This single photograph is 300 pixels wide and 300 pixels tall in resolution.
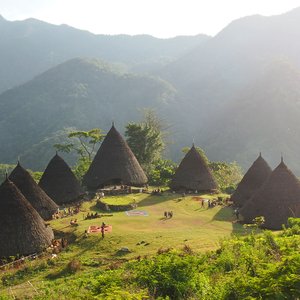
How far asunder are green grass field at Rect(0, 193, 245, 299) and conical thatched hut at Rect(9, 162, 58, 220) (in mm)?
1462

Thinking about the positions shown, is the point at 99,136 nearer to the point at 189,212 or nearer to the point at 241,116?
the point at 189,212

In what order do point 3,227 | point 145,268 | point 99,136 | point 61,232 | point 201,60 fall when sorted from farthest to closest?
point 201,60
point 99,136
point 61,232
point 3,227
point 145,268

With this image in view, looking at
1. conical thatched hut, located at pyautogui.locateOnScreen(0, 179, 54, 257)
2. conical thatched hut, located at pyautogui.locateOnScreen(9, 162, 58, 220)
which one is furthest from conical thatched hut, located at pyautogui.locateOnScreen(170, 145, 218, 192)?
conical thatched hut, located at pyautogui.locateOnScreen(0, 179, 54, 257)

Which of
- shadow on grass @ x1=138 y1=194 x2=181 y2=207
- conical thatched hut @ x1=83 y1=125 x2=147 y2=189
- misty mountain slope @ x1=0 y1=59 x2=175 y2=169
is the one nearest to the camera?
shadow on grass @ x1=138 y1=194 x2=181 y2=207

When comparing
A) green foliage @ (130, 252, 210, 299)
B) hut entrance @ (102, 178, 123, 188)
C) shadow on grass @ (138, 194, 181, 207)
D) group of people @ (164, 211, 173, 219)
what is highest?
hut entrance @ (102, 178, 123, 188)

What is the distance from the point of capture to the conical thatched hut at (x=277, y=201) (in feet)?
86.4

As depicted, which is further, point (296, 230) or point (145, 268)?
point (296, 230)

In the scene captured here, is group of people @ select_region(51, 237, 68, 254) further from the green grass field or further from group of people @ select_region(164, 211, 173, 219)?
group of people @ select_region(164, 211, 173, 219)

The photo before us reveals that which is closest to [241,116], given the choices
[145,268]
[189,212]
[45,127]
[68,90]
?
[45,127]

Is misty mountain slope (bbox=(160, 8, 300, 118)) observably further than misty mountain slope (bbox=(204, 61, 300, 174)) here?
Yes

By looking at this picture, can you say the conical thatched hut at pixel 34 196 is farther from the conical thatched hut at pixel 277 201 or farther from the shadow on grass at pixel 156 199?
the conical thatched hut at pixel 277 201

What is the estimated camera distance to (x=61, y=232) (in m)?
25.9

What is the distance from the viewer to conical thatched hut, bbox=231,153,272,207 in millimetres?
34219

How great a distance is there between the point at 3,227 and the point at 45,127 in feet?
320
